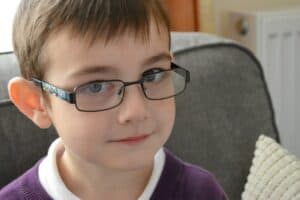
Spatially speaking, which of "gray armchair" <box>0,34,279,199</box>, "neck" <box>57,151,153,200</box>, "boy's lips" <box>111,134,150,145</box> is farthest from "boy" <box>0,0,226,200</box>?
"gray armchair" <box>0,34,279,199</box>

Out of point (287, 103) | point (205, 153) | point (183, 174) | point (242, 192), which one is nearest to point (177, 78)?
point (183, 174)

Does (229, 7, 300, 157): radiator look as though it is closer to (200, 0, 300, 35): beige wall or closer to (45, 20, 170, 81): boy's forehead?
(200, 0, 300, 35): beige wall

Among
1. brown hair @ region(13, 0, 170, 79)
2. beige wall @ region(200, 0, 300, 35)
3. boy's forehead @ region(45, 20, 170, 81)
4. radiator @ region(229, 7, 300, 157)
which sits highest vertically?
brown hair @ region(13, 0, 170, 79)

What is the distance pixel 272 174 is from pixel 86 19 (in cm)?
62

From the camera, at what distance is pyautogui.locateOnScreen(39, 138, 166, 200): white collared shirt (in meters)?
0.99

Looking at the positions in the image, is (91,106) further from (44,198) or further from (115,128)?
(44,198)

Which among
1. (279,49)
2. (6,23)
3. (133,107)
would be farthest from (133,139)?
(279,49)

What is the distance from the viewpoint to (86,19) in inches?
32.1

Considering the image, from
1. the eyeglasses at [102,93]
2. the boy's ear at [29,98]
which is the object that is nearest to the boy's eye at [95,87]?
the eyeglasses at [102,93]

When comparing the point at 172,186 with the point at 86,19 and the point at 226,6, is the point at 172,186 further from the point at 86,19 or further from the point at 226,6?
the point at 226,6

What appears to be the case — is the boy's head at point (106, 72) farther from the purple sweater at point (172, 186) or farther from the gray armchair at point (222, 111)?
the gray armchair at point (222, 111)

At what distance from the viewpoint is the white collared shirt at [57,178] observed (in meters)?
0.99

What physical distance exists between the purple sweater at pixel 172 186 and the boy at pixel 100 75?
13 cm

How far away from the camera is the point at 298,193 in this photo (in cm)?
112
